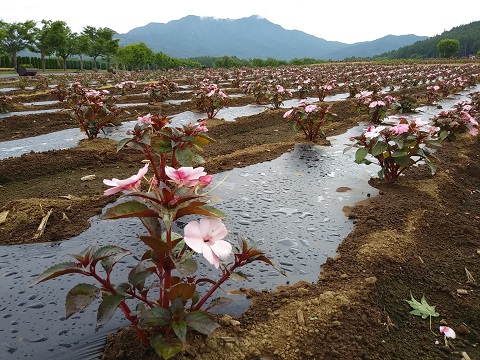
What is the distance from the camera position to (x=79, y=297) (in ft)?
3.49

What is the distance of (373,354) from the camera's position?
146cm

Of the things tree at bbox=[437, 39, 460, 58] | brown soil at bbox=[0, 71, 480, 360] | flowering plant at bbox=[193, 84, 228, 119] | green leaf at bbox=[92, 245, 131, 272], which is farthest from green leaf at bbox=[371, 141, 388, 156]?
tree at bbox=[437, 39, 460, 58]

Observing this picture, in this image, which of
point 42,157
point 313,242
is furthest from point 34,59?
point 313,242

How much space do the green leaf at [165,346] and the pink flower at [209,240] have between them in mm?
341

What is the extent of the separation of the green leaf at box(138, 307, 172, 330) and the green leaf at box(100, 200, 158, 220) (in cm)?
30

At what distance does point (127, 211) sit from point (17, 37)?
181 feet

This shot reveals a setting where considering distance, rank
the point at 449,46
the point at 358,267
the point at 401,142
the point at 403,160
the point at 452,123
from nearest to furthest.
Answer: the point at 358,267
the point at 401,142
the point at 403,160
the point at 452,123
the point at 449,46

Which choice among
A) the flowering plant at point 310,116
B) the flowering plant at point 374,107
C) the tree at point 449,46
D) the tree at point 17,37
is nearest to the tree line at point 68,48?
the tree at point 17,37

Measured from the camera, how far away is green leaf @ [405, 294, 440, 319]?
70.3 inches

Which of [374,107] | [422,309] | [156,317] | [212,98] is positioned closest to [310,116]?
[374,107]

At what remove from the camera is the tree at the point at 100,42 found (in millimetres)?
49816

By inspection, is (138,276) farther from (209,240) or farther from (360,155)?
(360,155)

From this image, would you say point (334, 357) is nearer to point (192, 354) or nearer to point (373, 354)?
point (373, 354)

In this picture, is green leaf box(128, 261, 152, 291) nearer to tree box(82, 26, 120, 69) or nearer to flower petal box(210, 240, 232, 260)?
flower petal box(210, 240, 232, 260)
